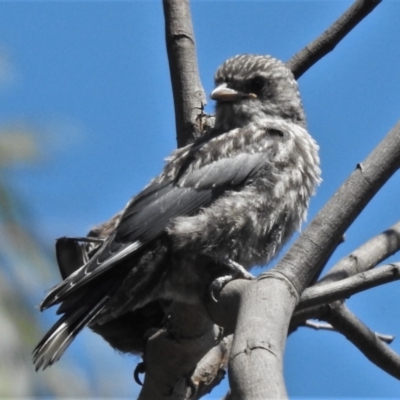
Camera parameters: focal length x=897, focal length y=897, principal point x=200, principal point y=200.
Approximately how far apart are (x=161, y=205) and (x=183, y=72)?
1038 millimetres

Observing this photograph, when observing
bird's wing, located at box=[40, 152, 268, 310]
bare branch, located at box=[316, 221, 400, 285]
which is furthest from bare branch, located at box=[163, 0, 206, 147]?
bare branch, located at box=[316, 221, 400, 285]

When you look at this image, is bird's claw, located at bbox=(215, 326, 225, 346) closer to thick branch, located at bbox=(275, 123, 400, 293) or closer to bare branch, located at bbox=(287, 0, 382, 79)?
thick branch, located at bbox=(275, 123, 400, 293)

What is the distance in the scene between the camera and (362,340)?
4410 mm

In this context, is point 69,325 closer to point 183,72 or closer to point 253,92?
point 183,72

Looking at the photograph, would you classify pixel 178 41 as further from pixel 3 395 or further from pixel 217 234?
pixel 3 395

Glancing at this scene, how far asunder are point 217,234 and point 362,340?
0.88 metres

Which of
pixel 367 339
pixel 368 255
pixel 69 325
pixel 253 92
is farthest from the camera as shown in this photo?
pixel 253 92

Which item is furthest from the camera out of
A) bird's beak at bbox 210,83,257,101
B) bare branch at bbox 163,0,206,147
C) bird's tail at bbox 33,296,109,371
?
bare branch at bbox 163,0,206,147

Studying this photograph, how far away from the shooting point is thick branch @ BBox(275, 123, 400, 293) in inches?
126

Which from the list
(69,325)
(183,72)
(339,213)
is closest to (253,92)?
(183,72)

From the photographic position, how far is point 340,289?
3.30 metres

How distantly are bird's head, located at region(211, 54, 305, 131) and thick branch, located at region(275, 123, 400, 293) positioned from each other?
1.86 metres

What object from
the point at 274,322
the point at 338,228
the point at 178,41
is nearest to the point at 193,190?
the point at 178,41

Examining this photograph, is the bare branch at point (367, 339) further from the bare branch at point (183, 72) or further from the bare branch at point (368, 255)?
the bare branch at point (183, 72)
